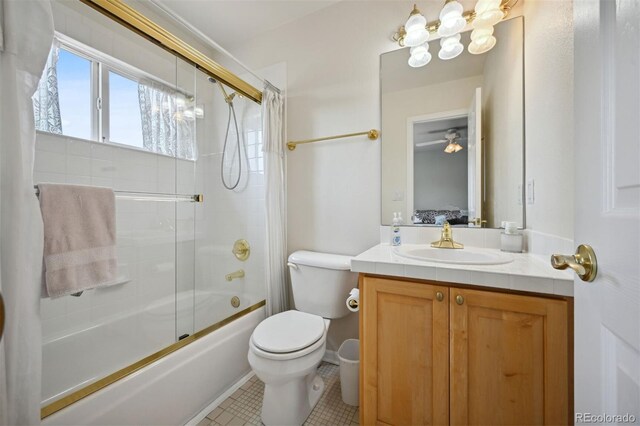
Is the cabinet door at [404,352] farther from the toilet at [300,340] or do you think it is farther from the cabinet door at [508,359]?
the toilet at [300,340]

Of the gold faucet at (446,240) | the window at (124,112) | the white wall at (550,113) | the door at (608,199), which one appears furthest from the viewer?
the window at (124,112)

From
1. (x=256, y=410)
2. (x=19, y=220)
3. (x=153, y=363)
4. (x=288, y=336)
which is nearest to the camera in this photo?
(x=19, y=220)

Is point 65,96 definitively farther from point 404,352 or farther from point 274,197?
point 404,352

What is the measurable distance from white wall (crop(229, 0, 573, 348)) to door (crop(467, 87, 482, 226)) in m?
0.20

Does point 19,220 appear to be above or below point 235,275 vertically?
above

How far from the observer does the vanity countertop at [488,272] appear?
77 centimetres

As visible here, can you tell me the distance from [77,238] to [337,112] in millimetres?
1524

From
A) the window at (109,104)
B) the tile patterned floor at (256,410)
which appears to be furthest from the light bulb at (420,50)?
the tile patterned floor at (256,410)

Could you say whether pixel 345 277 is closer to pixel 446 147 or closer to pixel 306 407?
pixel 306 407

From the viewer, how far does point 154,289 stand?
5.19ft

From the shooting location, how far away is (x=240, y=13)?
1793 mm

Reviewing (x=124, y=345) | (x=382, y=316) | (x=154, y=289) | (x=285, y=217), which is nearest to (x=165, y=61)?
(x=285, y=217)

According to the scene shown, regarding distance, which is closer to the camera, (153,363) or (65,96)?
(153,363)

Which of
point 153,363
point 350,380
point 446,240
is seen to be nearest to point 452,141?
point 446,240
